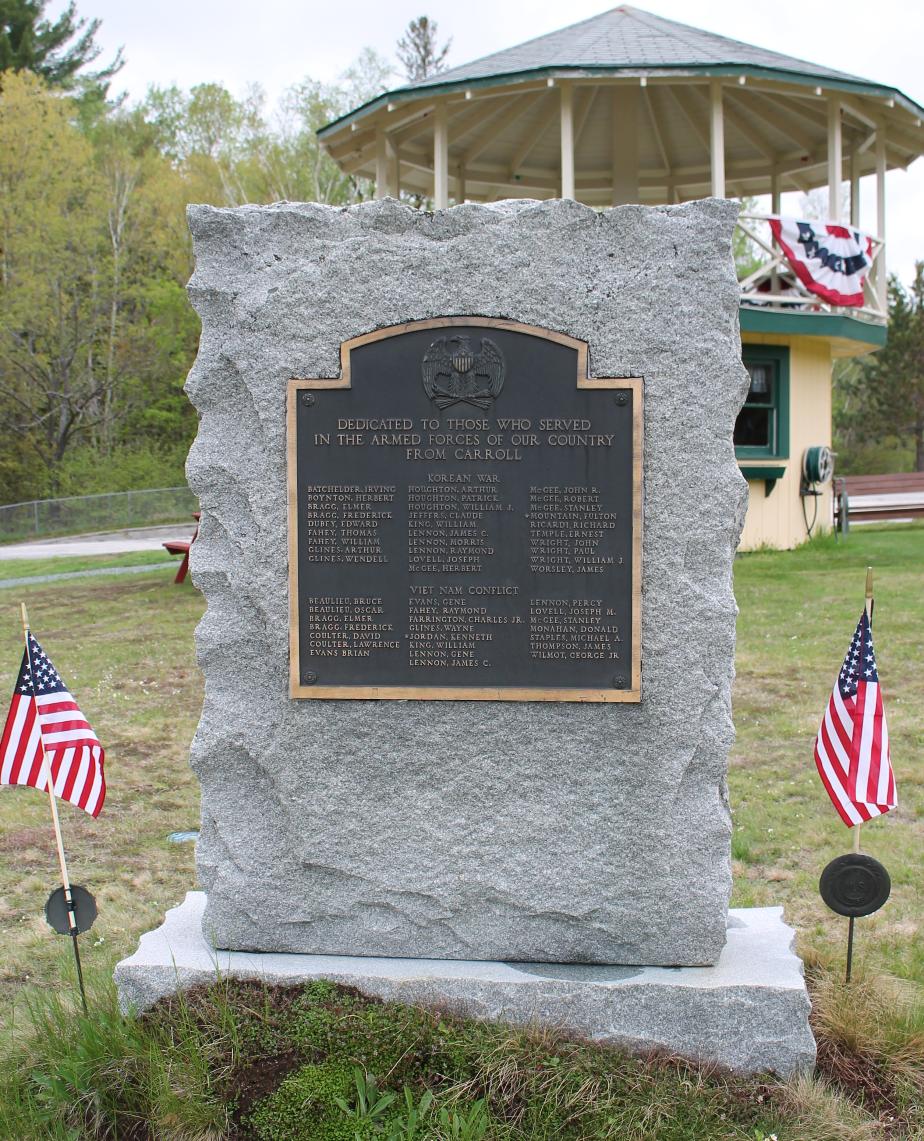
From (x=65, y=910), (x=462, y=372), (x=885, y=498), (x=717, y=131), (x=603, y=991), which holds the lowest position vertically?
(x=603, y=991)

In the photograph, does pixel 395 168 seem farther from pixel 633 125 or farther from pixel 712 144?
pixel 712 144

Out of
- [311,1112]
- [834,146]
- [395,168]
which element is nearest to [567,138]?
[395,168]

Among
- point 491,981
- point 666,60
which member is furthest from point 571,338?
point 666,60

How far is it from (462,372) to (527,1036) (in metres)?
2.21

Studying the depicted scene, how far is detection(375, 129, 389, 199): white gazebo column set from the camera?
16203mm

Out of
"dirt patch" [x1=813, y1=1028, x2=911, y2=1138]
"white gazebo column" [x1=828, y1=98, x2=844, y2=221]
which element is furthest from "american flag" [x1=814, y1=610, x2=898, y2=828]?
"white gazebo column" [x1=828, y1=98, x2=844, y2=221]

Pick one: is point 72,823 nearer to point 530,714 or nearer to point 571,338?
point 530,714

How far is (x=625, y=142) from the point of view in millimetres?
16516

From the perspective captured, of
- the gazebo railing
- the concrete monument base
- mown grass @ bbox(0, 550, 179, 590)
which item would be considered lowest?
the concrete monument base

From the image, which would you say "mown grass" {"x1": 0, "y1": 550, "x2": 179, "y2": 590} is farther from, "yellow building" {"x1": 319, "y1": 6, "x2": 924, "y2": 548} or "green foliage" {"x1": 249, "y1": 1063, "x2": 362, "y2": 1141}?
"green foliage" {"x1": 249, "y1": 1063, "x2": 362, "y2": 1141}

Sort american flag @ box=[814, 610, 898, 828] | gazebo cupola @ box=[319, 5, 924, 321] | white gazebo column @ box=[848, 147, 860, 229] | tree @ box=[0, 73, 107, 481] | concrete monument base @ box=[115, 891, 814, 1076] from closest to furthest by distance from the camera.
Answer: concrete monument base @ box=[115, 891, 814, 1076] < american flag @ box=[814, 610, 898, 828] < gazebo cupola @ box=[319, 5, 924, 321] < white gazebo column @ box=[848, 147, 860, 229] < tree @ box=[0, 73, 107, 481]

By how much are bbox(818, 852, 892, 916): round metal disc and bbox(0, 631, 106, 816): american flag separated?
2.61 metres

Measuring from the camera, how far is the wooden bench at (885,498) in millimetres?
25297

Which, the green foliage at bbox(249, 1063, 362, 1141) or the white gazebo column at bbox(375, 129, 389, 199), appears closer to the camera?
the green foliage at bbox(249, 1063, 362, 1141)
